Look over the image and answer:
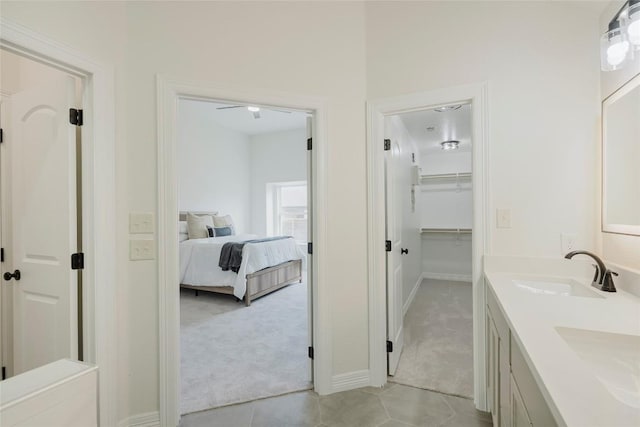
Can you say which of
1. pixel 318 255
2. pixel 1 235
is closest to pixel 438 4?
pixel 318 255

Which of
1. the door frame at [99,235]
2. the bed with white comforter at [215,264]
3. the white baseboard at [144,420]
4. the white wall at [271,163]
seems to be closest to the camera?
the door frame at [99,235]

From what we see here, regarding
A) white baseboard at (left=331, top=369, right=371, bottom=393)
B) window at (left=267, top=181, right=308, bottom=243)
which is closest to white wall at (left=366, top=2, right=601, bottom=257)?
white baseboard at (left=331, top=369, right=371, bottom=393)

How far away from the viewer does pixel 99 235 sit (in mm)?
1537

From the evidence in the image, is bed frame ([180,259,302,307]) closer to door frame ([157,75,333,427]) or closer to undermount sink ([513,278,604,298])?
door frame ([157,75,333,427])

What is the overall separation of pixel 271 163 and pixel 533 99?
19.3 ft

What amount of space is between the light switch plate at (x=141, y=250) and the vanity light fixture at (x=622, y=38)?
2.56 metres

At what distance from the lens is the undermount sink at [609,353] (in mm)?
818

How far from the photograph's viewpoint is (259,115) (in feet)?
18.2

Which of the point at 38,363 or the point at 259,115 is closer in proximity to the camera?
the point at 38,363

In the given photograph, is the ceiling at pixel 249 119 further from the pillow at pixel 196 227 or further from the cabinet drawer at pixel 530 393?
the cabinet drawer at pixel 530 393

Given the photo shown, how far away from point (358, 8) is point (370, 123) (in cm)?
86

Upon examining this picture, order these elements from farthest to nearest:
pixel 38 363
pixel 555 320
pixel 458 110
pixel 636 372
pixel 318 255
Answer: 1. pixel 458 110
2. pixel 318 255
3. pixel 38 363
4. pixel 555 320
5. pixel 636 372

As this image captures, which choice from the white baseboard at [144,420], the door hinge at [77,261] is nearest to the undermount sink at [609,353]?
the white baseboard at [144,420]

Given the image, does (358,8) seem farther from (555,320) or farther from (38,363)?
(38,363)
